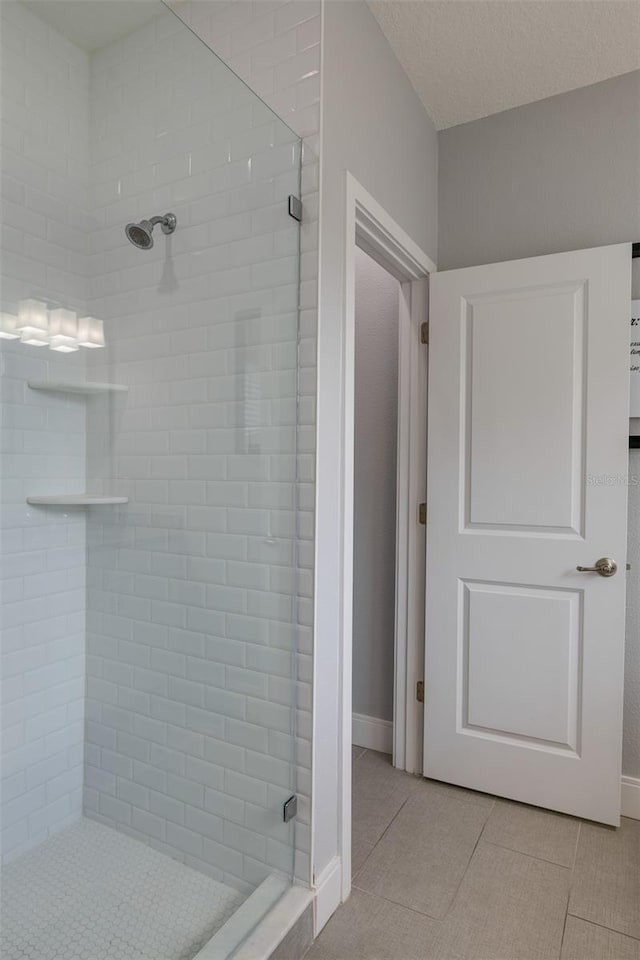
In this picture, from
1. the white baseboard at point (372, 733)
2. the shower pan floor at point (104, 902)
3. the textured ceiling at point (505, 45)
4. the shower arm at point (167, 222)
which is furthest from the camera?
the white baseboard at point (372, 733)

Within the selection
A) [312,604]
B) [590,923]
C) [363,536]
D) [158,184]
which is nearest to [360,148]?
[158,184]

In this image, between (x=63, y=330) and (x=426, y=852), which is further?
(x=426, y=852)

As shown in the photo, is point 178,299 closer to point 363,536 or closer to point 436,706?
point 363,536

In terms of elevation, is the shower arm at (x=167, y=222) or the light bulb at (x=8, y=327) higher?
the shower arm at (x=167, y=222)

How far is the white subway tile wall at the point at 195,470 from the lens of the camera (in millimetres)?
1543

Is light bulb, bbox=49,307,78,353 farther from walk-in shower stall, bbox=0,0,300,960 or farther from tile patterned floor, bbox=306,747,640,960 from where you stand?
tile patterned floor, bbox=306,747,640,960

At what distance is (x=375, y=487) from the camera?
8.90 ft

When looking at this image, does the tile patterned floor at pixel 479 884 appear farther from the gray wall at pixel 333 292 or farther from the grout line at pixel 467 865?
the gray wall at pixel 333 292

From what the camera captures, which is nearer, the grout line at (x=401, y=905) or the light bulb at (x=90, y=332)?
the light bulb at (x=90, y=332)

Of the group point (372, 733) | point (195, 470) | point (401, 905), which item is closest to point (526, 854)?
point (401, 905)

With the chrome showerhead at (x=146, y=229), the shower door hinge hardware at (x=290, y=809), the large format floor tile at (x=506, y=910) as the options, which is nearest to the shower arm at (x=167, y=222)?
the chrome showerhead at (x=146, y=229)

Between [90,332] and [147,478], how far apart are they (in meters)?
0.41

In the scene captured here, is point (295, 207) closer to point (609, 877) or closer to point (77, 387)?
point (77, 387)

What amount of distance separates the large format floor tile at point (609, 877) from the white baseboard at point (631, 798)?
1.0 inches
